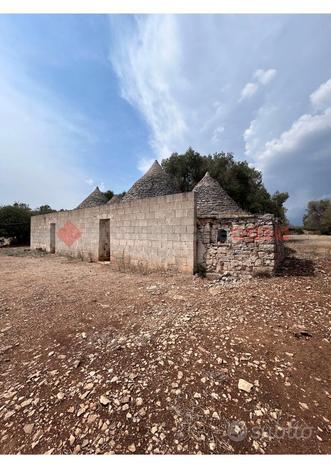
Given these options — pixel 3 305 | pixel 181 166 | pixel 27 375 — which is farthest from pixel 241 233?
pixel 181 166

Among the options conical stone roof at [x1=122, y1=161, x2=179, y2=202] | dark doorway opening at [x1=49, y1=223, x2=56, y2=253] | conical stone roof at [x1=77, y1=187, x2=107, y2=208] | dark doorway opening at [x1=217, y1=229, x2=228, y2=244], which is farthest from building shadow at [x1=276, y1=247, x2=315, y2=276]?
dark doorway opening at [x1=49, y1=223, x2=56, y2=253]

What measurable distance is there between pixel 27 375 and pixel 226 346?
7.47 ft

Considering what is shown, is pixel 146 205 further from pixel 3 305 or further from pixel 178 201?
pixel 3 305

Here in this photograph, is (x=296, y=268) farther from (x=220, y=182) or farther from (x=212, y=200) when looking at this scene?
(x=220, y=182)

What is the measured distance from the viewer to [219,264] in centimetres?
577

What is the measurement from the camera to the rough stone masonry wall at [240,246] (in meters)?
5.25

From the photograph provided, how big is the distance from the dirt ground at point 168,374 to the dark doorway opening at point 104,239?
5.47 m

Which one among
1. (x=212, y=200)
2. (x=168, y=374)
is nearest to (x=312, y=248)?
(x=212, y=200)

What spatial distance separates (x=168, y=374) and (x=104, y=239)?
26.9 ft

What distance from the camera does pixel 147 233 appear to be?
23.4 ft

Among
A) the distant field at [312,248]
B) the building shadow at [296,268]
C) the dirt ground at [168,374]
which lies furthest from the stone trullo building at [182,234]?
the distant field at [312,248]

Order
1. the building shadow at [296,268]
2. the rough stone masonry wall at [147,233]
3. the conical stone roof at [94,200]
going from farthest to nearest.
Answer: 1. the conical stone roof at [94,200]
2. the rough stone masonry wall at [147,233]
3. the building shadow at [296,268]

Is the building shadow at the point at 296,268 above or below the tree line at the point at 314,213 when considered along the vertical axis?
below

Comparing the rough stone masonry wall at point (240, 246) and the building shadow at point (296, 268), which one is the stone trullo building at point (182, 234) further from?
the building shadow at point (296, 268)
